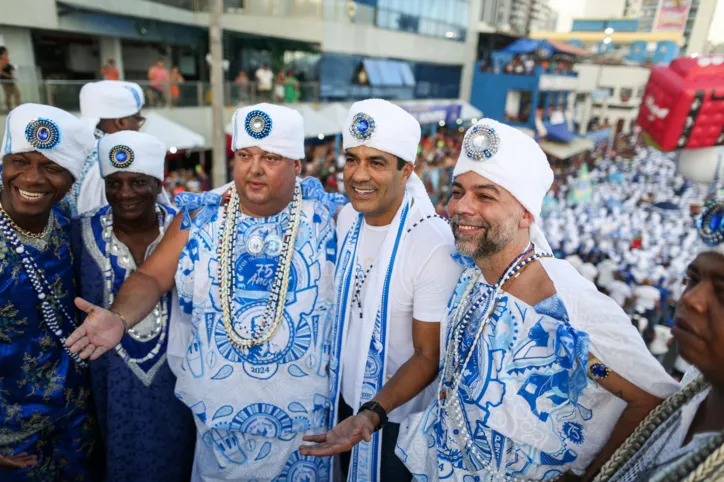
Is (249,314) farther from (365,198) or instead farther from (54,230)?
(54,230)

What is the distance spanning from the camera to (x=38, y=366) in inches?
86.7

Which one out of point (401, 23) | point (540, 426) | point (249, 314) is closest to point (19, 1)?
point (249, 314)

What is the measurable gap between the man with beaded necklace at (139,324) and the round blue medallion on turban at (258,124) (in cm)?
77

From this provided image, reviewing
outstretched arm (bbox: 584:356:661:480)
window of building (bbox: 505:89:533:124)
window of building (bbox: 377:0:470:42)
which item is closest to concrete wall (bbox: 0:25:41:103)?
outstretched arm (bbox: 584:356:661:480)

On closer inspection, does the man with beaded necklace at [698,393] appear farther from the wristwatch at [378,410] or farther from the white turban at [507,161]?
the wristwatch at [378,410]

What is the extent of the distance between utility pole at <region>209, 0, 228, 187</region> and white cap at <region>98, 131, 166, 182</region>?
7.05 metres

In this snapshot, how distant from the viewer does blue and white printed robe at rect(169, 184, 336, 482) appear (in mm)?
2236

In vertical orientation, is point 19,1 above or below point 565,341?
above

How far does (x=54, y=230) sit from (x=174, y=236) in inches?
23.2

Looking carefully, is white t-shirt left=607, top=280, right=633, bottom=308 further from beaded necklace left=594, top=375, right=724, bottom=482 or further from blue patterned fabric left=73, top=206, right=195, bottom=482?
blue patterned fabric left=73, top=206, right=195, bottom=482

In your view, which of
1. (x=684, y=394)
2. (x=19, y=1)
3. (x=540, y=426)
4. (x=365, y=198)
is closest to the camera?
(x=684, y=394)

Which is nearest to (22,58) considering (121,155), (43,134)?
(121,155)

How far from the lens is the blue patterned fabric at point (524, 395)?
1650mm

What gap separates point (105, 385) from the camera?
8.39ft
